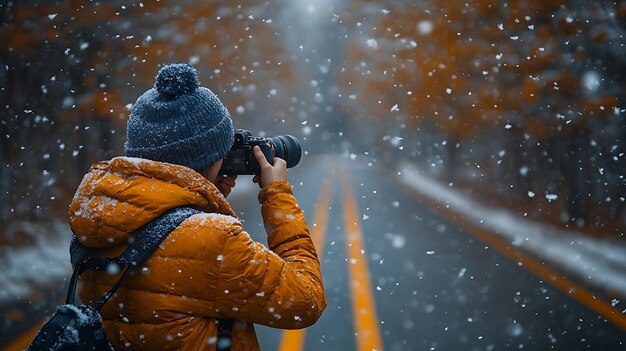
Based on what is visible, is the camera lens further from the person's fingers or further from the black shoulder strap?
the black shoulder strap

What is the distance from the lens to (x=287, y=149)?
210cm

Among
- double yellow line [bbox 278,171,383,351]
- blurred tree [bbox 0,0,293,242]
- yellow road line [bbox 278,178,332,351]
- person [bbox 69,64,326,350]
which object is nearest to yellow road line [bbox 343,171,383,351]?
double yellow line [bbox 278,171,383,351]

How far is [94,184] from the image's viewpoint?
146cm

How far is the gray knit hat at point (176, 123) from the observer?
1.50 meters

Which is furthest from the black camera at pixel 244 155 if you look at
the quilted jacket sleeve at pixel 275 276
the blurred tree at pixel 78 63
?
the blurred tree at pixel 78 63

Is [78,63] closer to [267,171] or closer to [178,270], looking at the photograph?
[267,171]

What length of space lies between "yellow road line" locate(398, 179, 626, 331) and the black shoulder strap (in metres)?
4.90

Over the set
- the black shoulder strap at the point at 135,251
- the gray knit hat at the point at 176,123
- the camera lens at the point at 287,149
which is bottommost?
the camera lens at the point at 287,149

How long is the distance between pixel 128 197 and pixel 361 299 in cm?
484

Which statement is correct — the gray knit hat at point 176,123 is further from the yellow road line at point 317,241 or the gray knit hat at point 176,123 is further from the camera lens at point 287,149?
the yellow road line at point 317,241

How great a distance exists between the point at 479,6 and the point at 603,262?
575cm

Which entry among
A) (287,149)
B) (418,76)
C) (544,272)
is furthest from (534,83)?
(287,149)

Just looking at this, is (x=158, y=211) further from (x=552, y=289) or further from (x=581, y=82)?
(x=581, y=82)

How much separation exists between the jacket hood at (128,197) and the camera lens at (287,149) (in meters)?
0.57
